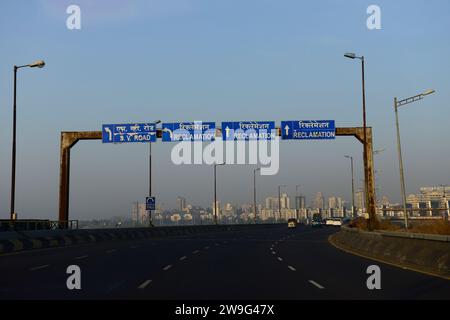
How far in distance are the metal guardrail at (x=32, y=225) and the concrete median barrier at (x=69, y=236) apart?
828mm

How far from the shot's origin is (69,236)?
43.6 m

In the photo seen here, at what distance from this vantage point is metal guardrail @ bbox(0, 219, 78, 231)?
3644 centimetres

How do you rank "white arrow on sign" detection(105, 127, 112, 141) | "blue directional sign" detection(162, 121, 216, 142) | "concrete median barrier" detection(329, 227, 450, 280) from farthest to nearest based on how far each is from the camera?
"white arrow on sign" detection(105, 127, 112, 141) → "blue directional sign" detection(162, 121, 216, 142) → "concrete median barrier" detection(329, 227, 450, 280)

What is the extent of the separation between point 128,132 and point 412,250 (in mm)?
30640

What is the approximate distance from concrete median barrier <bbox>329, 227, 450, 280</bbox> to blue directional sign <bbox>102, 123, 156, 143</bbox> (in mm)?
21965

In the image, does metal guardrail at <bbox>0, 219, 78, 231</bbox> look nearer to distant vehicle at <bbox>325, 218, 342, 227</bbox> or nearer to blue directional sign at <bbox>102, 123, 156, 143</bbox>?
blue directional sign at <bbox>102, 123, 156, 143</bbox>

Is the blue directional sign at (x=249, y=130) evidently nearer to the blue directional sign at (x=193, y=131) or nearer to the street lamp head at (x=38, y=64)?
the blue directional sign at (x=193, y=131)

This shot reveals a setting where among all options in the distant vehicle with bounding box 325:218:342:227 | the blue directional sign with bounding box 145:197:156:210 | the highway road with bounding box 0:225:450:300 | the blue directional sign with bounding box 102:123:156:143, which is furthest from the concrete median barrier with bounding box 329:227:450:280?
the distant vehicle with bounding box 325:218:342:227

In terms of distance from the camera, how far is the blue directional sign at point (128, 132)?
47406 mm

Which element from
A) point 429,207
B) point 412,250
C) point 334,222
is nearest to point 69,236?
point 412,250

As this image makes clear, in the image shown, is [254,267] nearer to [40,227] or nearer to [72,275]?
[72,275]

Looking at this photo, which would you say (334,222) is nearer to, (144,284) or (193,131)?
(193,131)

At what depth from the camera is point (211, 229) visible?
3231 inches
